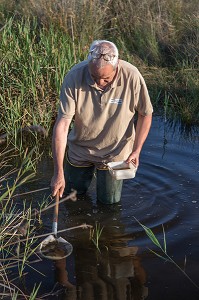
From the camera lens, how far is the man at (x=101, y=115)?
448 centimetres

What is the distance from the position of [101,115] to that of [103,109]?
0.06m

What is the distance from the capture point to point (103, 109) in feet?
15.9

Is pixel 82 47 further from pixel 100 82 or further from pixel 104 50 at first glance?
pixel 104 50

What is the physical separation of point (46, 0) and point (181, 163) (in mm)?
3960

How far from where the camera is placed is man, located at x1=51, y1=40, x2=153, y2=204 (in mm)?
4484

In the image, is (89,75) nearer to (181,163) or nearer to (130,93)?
(130,93)

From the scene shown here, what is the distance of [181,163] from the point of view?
6.60 meters

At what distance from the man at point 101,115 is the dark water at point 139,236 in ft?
1.11

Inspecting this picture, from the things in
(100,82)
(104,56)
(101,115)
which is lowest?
(101,115)

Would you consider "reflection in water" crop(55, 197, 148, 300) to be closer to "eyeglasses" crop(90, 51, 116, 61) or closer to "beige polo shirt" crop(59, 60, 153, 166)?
"beige polo shirt" crop(59, 60, 153, 166)

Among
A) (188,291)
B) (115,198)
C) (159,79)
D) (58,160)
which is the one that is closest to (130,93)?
(58,160)

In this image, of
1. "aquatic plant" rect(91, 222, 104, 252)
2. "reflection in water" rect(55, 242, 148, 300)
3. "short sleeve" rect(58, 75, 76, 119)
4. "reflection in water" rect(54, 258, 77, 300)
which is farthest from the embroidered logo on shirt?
"reflection in water" rect(54, 258, 77, 300)

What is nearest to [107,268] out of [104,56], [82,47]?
[104,56]

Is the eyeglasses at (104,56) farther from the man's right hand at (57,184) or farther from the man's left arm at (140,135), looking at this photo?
the man's right hand at (57,184)
